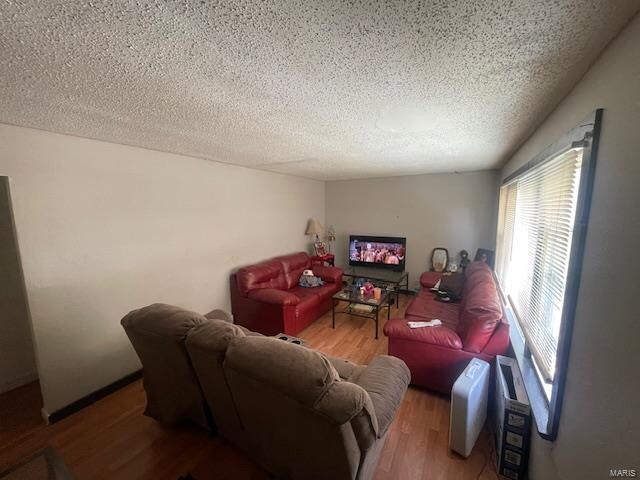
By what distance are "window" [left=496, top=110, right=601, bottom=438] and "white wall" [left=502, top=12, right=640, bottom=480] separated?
0.04 meters

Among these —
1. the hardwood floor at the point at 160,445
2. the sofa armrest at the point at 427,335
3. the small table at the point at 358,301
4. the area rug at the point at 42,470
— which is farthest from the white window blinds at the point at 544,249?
the area rug at the point at 42,470

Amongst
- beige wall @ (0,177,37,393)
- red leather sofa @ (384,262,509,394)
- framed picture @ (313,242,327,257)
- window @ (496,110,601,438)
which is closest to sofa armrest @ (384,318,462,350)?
red leather sofa @ (384,262,509,394)

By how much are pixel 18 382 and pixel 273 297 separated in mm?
2465

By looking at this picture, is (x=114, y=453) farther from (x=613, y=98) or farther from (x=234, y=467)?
(x=613, y=98)

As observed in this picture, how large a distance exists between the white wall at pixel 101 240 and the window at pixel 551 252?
3.13m

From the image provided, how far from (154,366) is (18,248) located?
1299 mm

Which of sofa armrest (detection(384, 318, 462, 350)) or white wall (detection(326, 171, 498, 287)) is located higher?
white wall (detection(326, 171, 498, 287))

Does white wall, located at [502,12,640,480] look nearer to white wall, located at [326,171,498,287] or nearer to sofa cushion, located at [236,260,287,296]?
sofa cushion, located at [236,260,287,296]

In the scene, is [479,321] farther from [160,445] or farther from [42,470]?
[42,470]

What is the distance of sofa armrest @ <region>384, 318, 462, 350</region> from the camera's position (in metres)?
1.99

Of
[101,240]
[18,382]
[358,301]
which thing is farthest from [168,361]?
[358,301]

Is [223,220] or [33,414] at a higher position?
[223,220]

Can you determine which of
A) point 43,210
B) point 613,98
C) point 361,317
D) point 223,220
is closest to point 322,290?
point 361,317

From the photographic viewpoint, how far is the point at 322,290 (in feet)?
12.0
